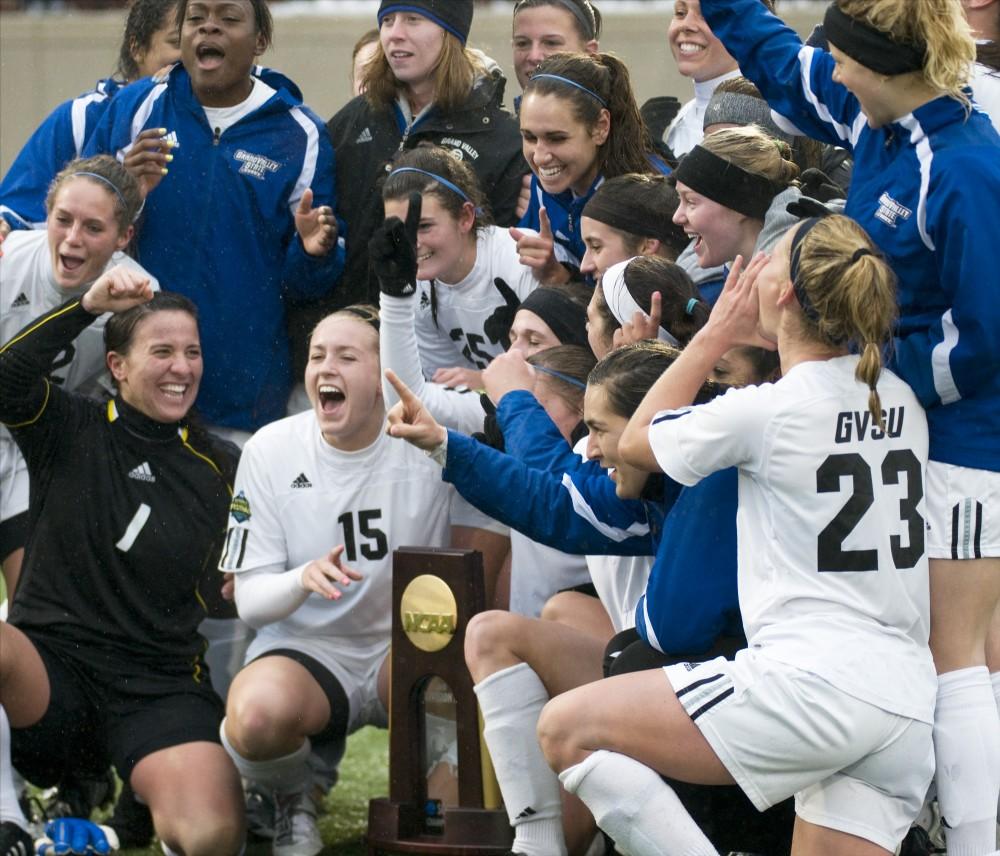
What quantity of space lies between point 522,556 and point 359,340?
79 centimetres

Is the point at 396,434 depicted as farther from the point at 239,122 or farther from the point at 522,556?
the point at 239,122

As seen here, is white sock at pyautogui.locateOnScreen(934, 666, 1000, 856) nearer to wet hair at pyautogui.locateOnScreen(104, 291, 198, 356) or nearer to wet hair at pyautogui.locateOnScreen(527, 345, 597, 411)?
wet hair at pyautogui.locateOnScreen(527, 345, 597, 411)

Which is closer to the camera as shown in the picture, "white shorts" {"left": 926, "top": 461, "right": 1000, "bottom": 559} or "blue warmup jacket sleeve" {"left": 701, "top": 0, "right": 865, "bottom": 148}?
"white shorts" {"left": 926, "top": 461, "right": 1000, "bottom": 559}

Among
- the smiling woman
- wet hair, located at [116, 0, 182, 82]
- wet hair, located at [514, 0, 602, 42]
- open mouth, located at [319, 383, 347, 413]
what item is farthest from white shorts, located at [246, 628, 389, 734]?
wet hair, located at [116, 0, 182, 82]

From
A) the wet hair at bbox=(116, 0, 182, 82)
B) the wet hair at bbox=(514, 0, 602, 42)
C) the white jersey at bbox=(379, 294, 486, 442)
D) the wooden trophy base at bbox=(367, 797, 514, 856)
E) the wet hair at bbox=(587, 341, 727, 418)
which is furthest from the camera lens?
the wet hair at bbox=(116, 0, 182, 82)

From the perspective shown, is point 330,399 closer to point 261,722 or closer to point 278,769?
point 261,722

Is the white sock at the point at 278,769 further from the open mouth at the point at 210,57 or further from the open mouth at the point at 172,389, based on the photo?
the open mouth at the point at 210,57

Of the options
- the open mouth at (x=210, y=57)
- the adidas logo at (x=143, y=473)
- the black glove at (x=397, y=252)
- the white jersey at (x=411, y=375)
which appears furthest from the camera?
the open mouth at (x=210, y=57)

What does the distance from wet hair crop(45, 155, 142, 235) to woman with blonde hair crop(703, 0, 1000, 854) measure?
249 cm

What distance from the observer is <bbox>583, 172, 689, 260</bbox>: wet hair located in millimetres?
4320

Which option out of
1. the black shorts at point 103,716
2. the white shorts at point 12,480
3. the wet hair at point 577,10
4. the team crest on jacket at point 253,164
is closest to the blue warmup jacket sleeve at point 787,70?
the wet hair at point 577,10

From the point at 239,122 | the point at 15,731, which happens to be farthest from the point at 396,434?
the point at 239,122

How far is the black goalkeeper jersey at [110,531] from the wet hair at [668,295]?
161 centimetres

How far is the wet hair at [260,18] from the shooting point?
17.4ft
